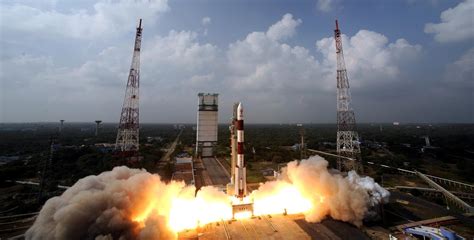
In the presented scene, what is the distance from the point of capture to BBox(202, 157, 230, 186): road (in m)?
46.4

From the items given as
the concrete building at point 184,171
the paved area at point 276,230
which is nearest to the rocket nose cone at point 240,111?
the paved area at point 276,230

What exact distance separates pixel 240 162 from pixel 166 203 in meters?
9.09

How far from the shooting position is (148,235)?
2075 centimetres

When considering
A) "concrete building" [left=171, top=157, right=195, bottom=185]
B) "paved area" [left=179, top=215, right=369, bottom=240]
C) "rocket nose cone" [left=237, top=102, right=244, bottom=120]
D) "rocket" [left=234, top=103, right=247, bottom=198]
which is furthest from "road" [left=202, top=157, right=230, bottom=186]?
"rocket nose cone" [left=237, top=102, right=244, bottom=120]

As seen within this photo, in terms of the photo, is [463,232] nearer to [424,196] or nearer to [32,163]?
[424,196]

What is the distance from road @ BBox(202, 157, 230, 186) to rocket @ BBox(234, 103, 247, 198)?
49.3ft

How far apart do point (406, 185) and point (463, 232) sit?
19999 mm

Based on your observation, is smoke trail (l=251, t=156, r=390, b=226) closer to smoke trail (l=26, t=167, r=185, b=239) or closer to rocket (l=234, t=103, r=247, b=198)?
rocket (l=234, t=103, r=247, b=198)

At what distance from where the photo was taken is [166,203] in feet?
85.6

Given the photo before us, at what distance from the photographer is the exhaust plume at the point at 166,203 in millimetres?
20891

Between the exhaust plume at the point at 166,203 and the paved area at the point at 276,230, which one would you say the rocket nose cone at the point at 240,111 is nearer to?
the exhaust plume at the point at 166,203

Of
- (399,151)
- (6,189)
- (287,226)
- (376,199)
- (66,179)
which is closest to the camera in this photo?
(287,226)

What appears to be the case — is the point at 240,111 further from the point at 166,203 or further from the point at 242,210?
the point at 166,203

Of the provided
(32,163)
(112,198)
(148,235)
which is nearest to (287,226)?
(148,235)
